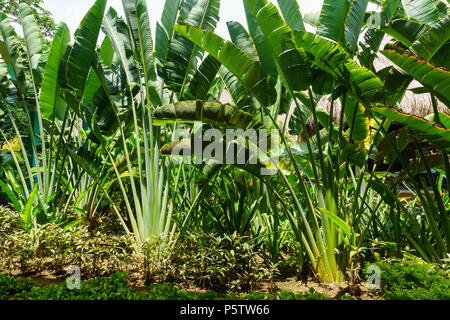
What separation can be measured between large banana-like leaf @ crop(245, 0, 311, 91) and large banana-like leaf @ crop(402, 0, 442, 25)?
1198 mm

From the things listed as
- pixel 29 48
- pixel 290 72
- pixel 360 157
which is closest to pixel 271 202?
pixel 360 157

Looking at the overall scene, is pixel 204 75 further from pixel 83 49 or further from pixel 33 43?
pixel 33 43

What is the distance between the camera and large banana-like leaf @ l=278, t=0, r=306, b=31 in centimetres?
265

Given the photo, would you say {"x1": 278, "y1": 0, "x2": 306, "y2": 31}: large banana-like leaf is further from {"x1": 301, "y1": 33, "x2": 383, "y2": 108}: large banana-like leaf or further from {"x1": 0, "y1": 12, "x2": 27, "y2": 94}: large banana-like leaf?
{"x1": 0, "y1": 12, "x2": 27, "y2": 94}: large banana-like leaf

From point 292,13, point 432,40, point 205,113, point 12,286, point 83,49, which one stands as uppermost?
point 292,13

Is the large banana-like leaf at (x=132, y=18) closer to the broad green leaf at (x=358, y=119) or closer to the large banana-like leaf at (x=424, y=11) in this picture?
the broad green leaf at (x=358, y=119)

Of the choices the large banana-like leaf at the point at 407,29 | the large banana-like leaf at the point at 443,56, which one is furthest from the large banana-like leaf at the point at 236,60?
the large banana-like leaf at the point at 443,56

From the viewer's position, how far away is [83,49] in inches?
118

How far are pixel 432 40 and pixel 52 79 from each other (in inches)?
131

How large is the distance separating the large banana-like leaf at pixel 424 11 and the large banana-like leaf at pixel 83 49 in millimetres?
2845

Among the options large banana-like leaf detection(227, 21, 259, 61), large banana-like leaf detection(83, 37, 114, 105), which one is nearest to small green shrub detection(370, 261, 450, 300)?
large banana-like leaf detection(227, 21, 259, 61)

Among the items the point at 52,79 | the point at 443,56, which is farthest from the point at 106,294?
the point at 443,56
